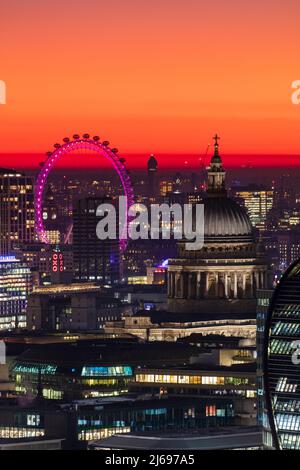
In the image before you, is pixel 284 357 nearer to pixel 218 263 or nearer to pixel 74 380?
pixel 74 380

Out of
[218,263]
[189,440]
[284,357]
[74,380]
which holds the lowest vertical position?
[189,440]

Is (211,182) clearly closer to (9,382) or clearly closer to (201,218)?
(201,218)

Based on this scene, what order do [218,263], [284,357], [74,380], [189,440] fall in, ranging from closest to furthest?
[189,440]
[284,357]
[74,380]
[218,263]

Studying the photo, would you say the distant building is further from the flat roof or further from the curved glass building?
the flat roof

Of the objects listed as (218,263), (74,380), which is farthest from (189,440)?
(218,263)

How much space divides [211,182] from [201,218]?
151cm

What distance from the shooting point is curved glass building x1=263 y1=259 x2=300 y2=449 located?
364ft

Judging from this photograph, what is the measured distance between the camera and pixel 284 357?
4434 inches

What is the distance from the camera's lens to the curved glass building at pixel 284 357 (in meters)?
111

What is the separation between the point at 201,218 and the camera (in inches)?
6334

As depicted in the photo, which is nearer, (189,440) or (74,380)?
(189,440)

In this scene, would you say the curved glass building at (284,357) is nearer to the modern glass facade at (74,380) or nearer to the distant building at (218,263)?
the modern glass facade at (74,380)

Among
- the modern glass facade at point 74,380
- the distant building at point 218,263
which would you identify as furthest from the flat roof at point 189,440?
the distant building at point 218,263
